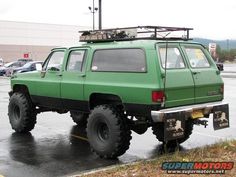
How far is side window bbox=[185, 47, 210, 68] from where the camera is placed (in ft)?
28.3

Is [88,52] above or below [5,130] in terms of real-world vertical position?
above

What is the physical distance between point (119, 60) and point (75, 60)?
4.06 feet

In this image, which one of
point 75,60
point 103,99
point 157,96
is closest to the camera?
point 157,96

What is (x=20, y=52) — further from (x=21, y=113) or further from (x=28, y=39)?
(x=21, y=113)

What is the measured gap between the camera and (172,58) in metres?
8.30

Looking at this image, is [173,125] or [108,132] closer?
[173,125]

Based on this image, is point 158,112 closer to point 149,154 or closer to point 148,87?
point 148,87

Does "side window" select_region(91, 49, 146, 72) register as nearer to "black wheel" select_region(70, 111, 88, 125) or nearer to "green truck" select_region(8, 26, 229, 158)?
"green truck" select_region(8, 26, 229, 158)

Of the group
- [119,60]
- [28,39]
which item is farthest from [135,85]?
[28,39]

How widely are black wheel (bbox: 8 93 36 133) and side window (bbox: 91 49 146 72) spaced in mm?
2503

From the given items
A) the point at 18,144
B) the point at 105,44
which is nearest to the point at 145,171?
the point at 105,44

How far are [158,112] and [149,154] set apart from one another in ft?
4.20

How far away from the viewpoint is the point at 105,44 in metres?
8.84

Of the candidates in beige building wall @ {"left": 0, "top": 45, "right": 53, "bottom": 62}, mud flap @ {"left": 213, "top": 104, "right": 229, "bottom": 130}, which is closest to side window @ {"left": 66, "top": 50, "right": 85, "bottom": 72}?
mud flap @ {"left": 213, "top": 104, "right": 229, "bottom": 130}
